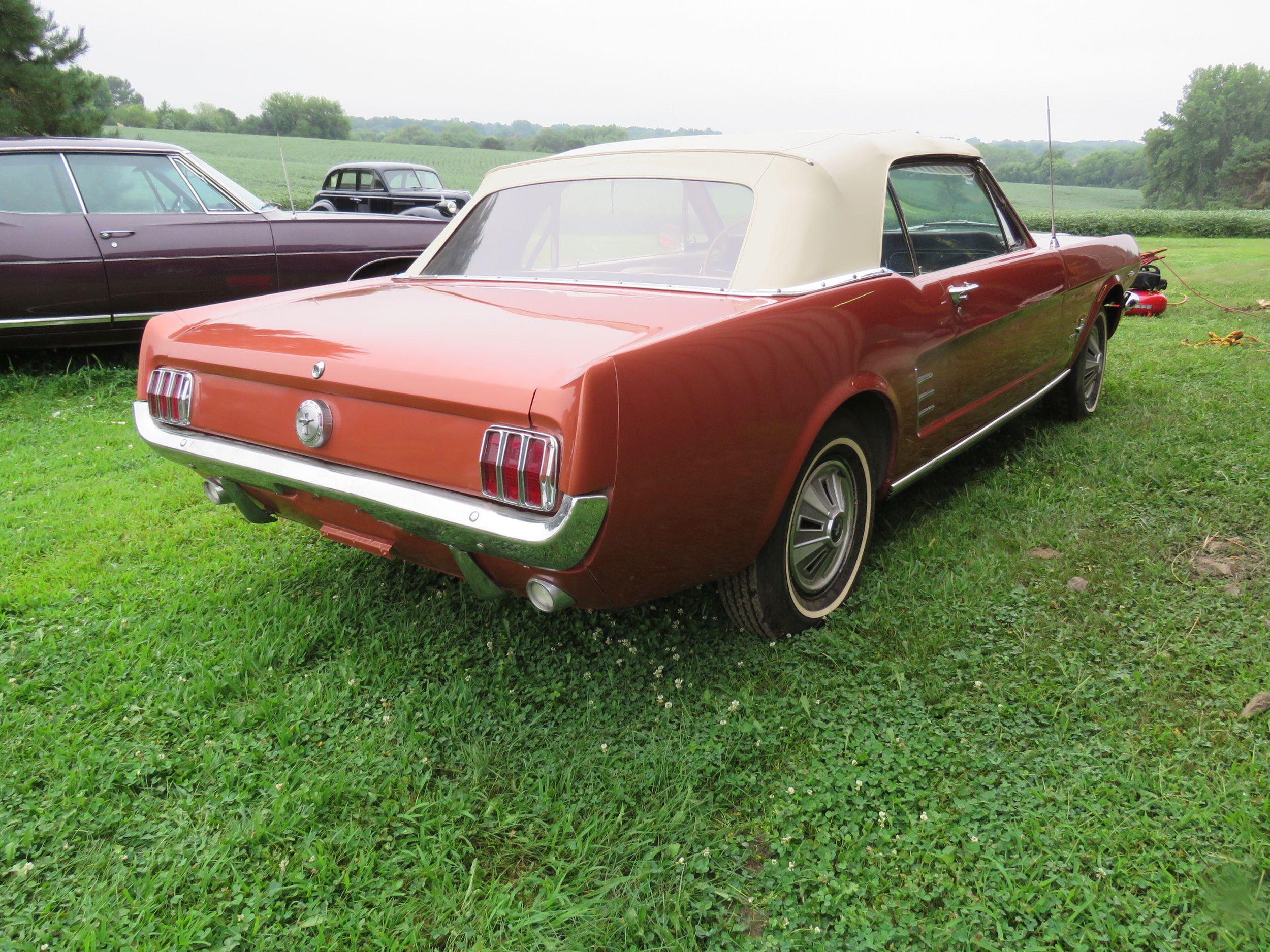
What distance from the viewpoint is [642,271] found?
2898mm

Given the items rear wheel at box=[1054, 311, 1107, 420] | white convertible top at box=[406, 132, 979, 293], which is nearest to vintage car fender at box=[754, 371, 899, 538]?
white convertible top at box=[406, 132, 979, 293]

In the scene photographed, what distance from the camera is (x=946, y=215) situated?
143 inches

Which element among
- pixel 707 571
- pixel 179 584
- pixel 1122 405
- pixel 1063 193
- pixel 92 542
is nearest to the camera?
pixel 707 571

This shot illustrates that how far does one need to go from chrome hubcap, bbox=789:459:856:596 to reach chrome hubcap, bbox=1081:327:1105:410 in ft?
8.19

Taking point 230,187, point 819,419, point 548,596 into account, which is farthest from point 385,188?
point 548,596

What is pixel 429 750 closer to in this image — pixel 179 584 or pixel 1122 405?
pixel 179 584

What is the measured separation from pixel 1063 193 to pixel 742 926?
159 ft

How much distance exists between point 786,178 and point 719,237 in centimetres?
27

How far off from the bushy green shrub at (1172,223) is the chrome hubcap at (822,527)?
85.9 feet

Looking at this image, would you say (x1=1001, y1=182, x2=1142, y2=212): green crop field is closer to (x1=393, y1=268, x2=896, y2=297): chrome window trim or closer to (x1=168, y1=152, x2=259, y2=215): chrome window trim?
(x1=168, y1=152, x2=259, y2=215): chrome window trim

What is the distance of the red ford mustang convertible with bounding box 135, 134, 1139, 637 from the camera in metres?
2.00

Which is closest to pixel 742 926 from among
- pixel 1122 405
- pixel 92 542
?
pixel 92 542

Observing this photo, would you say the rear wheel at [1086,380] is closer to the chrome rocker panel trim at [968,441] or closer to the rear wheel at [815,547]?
the chrome rocker panel trim at [968,441]

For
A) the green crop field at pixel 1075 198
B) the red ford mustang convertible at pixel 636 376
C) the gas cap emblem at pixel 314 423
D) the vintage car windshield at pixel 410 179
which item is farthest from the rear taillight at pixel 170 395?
the green crop field at pixel 1075 198
